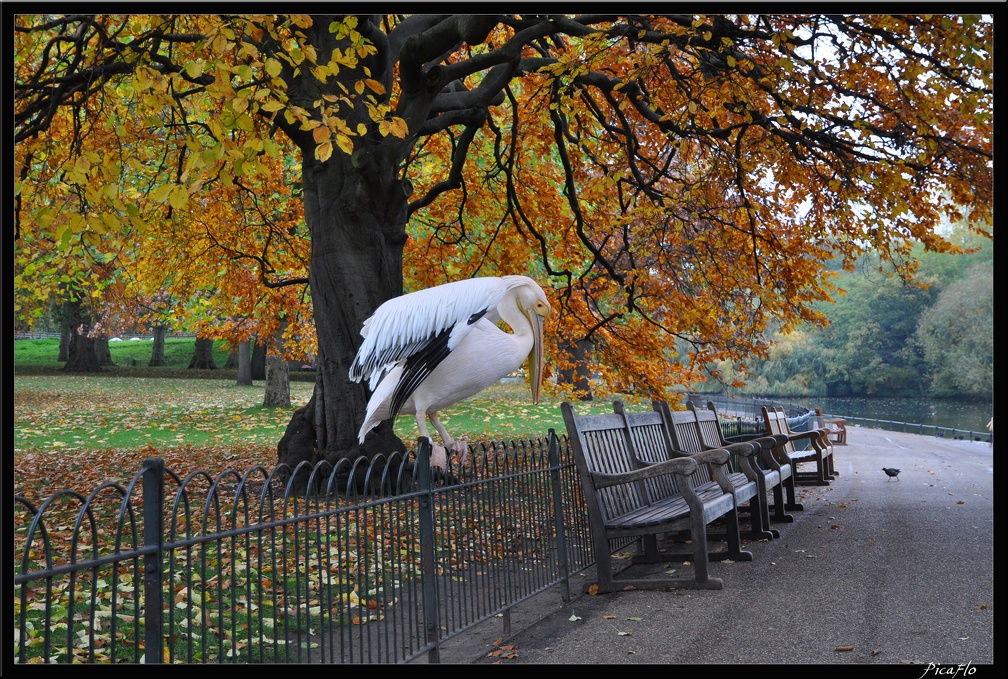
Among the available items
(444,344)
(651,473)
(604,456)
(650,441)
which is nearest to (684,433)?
(650,441)

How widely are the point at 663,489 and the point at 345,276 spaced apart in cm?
383

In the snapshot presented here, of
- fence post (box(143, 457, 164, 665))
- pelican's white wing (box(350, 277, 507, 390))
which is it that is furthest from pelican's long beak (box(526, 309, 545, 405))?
fence post (box(143, 457, 164, 665))

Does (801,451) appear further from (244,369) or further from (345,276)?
(244,369)

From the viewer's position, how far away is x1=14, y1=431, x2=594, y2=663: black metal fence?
148 inches

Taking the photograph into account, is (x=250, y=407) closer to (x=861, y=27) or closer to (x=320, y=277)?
(x=320, y=277)

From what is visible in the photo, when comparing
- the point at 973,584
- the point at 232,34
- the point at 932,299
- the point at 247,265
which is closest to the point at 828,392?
the point at 932,299

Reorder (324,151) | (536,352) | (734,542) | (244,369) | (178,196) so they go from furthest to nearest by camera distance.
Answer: (244,369)
(734,542)
(536,352)
(324,151)
(178,196)

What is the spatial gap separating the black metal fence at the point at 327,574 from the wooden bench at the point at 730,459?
1.57m

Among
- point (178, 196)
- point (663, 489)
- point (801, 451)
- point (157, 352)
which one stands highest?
point (178, 196)

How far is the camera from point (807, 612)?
5.33 m

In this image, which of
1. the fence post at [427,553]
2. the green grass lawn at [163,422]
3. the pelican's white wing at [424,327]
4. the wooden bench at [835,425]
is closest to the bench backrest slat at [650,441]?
the pelican's white wing at [424,327]

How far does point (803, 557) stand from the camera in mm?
7066

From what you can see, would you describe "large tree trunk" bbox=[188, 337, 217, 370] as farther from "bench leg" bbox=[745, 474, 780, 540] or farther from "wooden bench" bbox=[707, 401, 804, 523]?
"bench leg" bbox=[745, 474, 780, 540]
